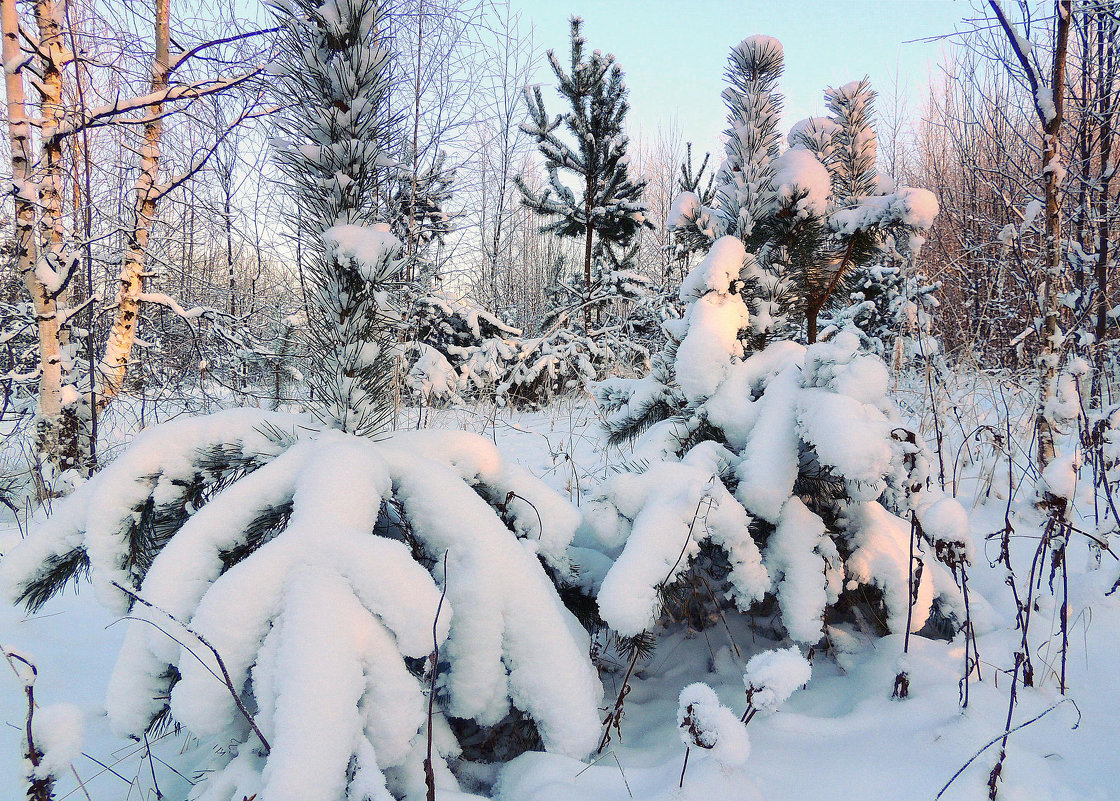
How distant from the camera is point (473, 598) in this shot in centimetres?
118

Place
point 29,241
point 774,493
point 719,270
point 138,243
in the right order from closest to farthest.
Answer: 1. point 774,493
2. point 719,270
3. point 29,241
4. point 138,243

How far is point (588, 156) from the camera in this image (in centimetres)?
910

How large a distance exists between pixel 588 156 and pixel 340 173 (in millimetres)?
8516

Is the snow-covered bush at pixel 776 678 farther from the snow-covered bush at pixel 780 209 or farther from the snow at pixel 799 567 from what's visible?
the snow-covered bush at pixel 780 209

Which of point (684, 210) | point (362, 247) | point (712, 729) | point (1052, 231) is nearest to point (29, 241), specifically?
point (362, 247)

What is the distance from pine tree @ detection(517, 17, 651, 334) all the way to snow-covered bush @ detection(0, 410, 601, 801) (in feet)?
24.5

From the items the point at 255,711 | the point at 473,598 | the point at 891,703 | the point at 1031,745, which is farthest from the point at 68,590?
the point at 1031,745

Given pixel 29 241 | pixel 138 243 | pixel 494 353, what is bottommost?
pixel 494 353

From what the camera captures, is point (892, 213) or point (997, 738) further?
point (892, 213)

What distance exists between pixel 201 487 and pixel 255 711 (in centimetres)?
57

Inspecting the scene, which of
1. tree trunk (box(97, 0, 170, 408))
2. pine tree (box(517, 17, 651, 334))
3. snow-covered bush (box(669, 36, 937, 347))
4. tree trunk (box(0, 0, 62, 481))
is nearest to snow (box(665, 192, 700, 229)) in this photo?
snow-covered bush (box(669, 36, 937, 347))

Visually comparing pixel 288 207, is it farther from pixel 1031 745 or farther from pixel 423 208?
pixel 423 208

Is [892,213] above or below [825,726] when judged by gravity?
above

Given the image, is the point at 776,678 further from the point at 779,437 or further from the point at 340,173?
the point at 340,173
